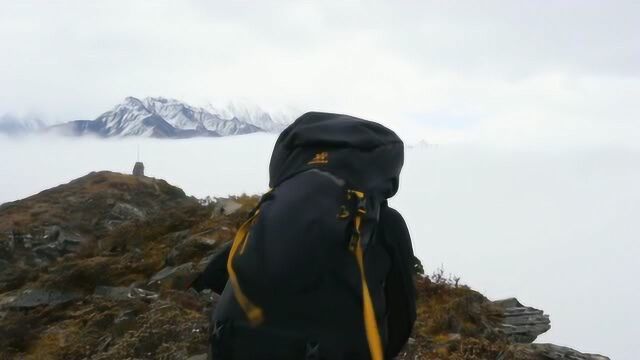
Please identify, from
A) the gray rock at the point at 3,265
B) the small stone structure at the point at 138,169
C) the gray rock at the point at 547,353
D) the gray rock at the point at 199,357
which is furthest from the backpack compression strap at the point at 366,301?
the small stone structure at the point at 138,169

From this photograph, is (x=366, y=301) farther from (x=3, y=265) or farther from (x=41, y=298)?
(x=3, y=265)

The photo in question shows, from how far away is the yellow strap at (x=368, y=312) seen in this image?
7.58 ft

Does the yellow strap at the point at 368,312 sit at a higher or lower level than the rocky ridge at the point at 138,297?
higher

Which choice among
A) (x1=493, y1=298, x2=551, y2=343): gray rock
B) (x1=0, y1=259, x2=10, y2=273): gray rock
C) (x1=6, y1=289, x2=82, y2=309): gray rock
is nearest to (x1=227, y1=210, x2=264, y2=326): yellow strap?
(x1=493, y1=298, x2=551, y2=343): gray rock

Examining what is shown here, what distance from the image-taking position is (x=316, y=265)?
2.31 metres

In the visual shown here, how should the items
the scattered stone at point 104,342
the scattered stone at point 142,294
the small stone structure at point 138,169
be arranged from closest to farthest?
the scattered stone at point 104,342 → the scattered stone at point 142,294 → the small stone structure at point 138,169

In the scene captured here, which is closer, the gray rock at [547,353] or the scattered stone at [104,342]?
the gray rock at [547,353]

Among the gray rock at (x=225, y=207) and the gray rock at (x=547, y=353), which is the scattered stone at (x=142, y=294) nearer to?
the gray rock at (x=225, y=207)

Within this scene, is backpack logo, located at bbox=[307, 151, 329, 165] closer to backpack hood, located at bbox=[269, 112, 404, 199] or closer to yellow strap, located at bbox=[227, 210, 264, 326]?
backpack hood, located at bbox=[269, 112, 404, 199]

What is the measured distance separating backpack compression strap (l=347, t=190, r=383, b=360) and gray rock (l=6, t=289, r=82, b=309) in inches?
323

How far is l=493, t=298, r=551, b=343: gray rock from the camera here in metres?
8.48

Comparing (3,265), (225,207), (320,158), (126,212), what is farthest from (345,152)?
(126,212)

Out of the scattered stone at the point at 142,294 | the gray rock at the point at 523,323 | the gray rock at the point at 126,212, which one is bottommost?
the scattered stone at the point at 142,294

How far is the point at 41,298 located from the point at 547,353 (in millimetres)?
7637
